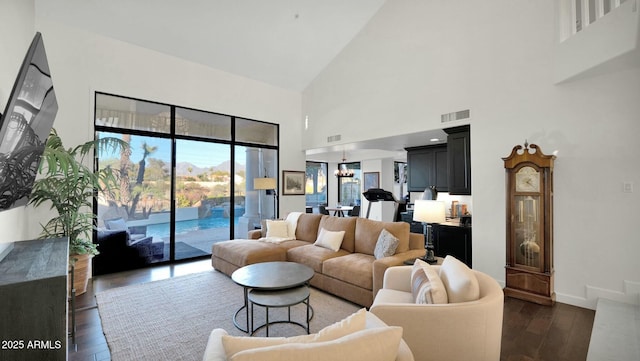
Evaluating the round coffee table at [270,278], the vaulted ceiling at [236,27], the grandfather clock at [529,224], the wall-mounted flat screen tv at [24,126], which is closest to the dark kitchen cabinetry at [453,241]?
the grandfather clock at [529,224]

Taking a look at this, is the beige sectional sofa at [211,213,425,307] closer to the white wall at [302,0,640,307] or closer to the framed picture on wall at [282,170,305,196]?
the white wall at [302,0,640,307]

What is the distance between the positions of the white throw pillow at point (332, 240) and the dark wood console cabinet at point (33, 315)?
10.7ft

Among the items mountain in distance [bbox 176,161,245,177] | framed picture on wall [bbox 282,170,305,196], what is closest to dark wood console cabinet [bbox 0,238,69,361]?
mountain in distance [bbox 176,161,245,177]

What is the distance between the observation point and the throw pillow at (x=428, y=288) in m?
1.94

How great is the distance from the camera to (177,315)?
3.19m

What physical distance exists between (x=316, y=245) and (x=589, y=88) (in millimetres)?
4006

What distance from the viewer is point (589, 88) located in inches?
134

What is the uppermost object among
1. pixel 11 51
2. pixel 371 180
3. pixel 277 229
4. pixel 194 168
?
pixel 11 51

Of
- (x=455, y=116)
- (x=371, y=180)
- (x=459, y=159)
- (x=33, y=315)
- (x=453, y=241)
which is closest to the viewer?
(x=33, y=315)

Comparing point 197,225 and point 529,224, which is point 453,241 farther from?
point 197,225

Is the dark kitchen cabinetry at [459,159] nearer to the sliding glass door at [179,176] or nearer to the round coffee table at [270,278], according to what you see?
the round coffee table at [270,278]

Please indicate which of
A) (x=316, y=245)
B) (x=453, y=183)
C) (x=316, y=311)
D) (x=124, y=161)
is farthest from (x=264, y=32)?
(x=316, y=311)

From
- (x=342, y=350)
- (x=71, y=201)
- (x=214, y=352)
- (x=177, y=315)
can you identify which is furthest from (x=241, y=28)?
(x=342, y=350)

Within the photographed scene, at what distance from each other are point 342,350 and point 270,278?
207 cm
